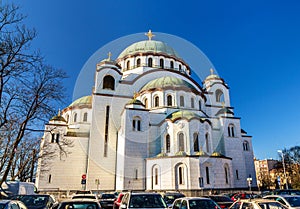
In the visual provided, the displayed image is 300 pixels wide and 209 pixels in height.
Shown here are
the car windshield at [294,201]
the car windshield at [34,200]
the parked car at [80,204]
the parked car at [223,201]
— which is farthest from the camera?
the parked car at [223,201]

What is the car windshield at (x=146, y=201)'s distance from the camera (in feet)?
26.9

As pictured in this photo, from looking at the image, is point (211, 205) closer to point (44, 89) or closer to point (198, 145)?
point (44, 89)

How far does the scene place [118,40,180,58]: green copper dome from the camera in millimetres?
41375

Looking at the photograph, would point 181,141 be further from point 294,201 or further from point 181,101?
point 294,201

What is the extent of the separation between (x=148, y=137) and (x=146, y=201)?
20.6 meters

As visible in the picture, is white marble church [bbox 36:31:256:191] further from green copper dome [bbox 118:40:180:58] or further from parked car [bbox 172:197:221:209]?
parked car [bbox 172:197:221:209]

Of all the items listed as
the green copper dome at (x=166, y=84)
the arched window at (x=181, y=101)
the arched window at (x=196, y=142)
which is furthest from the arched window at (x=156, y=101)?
the arched window at (x=196, y=142)

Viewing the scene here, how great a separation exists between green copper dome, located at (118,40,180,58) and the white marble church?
1603mm

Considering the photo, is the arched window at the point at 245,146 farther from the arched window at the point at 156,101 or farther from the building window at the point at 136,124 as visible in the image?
the building window at the point at 136,124

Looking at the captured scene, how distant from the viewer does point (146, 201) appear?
8.48m

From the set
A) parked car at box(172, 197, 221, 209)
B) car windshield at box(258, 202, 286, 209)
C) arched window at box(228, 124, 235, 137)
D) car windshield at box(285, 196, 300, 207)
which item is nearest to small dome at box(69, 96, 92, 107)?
arched window at box(228, 124, 235, 137)

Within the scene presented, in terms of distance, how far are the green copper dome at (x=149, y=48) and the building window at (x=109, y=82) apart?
8.51 meters

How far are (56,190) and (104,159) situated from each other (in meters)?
7.38

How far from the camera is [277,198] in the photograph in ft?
32.5
